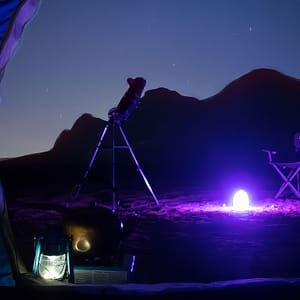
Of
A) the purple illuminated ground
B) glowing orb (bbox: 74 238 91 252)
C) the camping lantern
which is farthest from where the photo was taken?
the purple illuminated ground

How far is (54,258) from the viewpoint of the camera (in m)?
2.19

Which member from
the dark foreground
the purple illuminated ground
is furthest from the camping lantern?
the purple illuminated ground

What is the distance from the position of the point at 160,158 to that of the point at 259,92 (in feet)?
12.9

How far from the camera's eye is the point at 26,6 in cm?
199

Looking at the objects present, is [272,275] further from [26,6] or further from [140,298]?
[26,6]

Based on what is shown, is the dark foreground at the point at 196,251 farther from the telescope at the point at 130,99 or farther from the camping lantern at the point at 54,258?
the telescope at the point at 130,99

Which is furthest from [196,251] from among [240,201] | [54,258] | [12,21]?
[240,201]

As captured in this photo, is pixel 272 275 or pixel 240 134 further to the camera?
pixel 240 134

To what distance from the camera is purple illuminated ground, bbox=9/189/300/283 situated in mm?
2697

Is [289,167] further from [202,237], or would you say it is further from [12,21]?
[12,21]

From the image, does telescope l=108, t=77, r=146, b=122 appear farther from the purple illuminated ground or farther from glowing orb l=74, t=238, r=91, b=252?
glowing orb l=74, t=238, r=91, b=252

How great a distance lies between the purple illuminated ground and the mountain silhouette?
5204 mm

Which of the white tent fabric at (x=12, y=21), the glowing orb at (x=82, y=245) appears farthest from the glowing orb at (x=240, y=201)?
the white tent fabric at (x=12, y=21)

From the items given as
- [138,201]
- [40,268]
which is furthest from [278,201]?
[40,268]
